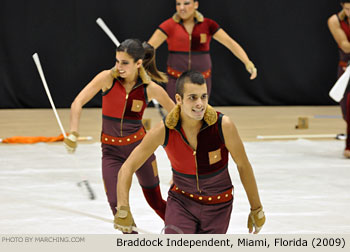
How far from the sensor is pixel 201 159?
3543 millimetres

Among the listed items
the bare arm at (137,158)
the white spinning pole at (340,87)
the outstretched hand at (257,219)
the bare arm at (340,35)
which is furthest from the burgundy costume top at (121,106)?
the bare arm at (340,35)

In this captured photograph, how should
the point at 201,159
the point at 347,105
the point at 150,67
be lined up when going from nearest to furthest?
the point at 201,159
the point at 150,67
the point at 347,105

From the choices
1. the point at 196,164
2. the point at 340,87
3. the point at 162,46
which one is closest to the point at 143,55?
the point at 196,164

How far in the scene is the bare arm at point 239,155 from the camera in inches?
134

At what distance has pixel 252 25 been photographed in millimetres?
11477

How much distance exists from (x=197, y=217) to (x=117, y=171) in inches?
39.5

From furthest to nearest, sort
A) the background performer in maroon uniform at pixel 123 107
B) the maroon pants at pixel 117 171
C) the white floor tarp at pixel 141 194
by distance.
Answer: the white floor tarp at pixel 141 194 < the background performer in maroon uniform at pixel 123 107 < the maroon pants at pixel 117 171

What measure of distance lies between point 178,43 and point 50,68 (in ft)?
16.6

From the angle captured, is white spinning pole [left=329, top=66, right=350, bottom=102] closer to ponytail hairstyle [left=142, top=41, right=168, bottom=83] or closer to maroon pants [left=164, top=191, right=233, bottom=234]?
ponytail hairstyle [left=142, top=41, right=168, bottom=83]

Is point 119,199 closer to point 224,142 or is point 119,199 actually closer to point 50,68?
point 224,142

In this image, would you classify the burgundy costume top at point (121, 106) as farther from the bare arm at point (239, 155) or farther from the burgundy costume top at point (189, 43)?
the burgundy costume top at point (189, 43)

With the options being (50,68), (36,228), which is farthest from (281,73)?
(36,228)

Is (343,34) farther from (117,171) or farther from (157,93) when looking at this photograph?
Answer: (117,171)

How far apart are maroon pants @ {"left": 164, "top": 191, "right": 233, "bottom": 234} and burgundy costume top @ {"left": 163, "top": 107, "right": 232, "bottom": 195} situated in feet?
0.23
